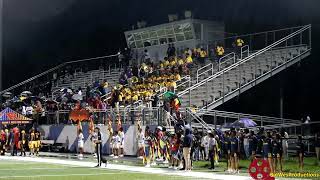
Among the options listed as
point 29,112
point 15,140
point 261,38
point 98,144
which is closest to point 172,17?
point 261,38

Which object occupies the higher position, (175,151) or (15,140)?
(15,140)

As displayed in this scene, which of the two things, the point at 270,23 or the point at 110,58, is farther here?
the point at 110,58

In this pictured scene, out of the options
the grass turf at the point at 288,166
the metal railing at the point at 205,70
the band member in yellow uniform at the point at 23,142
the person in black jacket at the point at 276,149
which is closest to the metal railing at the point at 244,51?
the metal railing at the point at 205,70

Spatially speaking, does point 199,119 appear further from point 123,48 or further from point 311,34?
point 123,48

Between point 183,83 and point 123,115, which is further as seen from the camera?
point 183,83

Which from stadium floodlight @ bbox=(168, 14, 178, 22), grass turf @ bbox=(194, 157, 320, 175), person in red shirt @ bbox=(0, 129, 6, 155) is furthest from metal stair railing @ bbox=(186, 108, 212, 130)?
stadium floodlight @ bbox=(168, 14, 178, 22)

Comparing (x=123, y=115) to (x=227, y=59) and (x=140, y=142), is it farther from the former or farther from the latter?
(x=227, y=59)

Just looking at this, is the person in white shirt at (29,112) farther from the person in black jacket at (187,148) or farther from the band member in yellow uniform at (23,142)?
the person in black jacket at (187,148)

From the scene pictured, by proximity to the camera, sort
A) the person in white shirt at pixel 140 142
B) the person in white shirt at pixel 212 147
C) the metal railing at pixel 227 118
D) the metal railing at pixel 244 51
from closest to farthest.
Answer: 1. the person in white shirt at pixel 212 147
2. the person in white shirt at pixel 140 142
3. the metal railing at pixel 227 118
4. the metal railing at pixel 244 51

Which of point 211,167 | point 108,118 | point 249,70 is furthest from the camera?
point 249,70

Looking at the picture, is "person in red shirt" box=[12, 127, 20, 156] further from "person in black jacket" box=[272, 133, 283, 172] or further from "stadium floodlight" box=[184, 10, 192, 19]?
"person in black jacket" box=[272, 133, 283, 172]

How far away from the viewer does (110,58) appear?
5084 cm

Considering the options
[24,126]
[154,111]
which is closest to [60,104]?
[24,126]

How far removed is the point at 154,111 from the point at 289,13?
14647 millimetres
